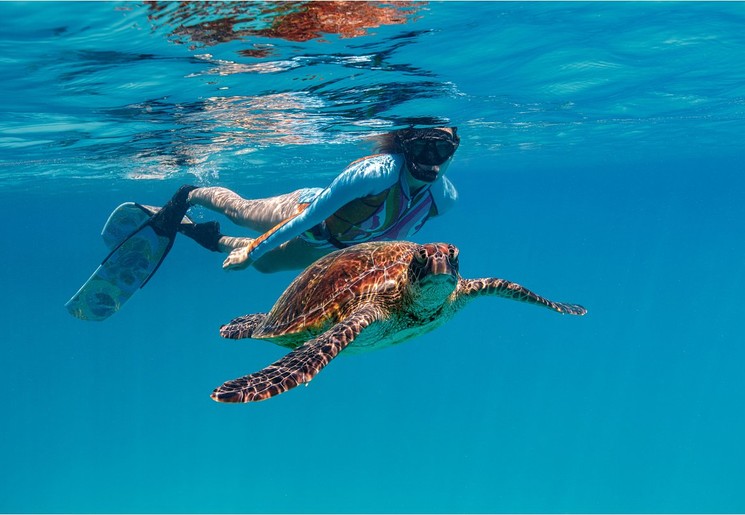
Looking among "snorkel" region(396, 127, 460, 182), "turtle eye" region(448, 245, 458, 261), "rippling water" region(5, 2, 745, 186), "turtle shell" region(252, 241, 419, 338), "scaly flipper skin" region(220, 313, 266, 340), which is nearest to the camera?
"turtle eye" region(448, 245, 458, 261)

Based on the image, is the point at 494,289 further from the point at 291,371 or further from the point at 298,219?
the point at 291,371

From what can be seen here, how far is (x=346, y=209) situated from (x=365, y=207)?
14.3 inches

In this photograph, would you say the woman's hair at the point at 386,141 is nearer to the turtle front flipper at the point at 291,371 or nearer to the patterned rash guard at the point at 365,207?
the patterned rash guard at the point at 365,207

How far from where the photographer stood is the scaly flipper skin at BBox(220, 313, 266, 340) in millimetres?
7117

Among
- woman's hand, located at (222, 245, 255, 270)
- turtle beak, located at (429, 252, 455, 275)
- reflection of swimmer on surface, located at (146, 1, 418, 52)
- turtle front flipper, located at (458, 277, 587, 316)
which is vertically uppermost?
reflection of swimmer on surface, located at (146, 1, 418, 52)

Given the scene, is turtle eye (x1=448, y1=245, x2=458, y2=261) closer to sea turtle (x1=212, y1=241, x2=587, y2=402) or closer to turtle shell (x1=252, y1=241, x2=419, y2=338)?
sea turtle (x1=212, y1=241, x2=587, y2=402)

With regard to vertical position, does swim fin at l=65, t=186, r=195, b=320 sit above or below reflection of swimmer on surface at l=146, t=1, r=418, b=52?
below


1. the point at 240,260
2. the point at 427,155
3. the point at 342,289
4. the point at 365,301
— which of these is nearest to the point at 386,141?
the point at 427,155

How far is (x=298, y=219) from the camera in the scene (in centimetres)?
771

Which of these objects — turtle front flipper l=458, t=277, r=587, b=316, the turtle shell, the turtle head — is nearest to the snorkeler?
the turtle shell

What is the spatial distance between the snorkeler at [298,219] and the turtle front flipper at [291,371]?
3288 millimetres

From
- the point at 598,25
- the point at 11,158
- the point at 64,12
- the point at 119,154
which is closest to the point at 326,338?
the point at 64,12

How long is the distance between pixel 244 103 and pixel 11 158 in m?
11.4

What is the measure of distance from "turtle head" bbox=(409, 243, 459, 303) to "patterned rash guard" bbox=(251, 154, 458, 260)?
9.34ft
